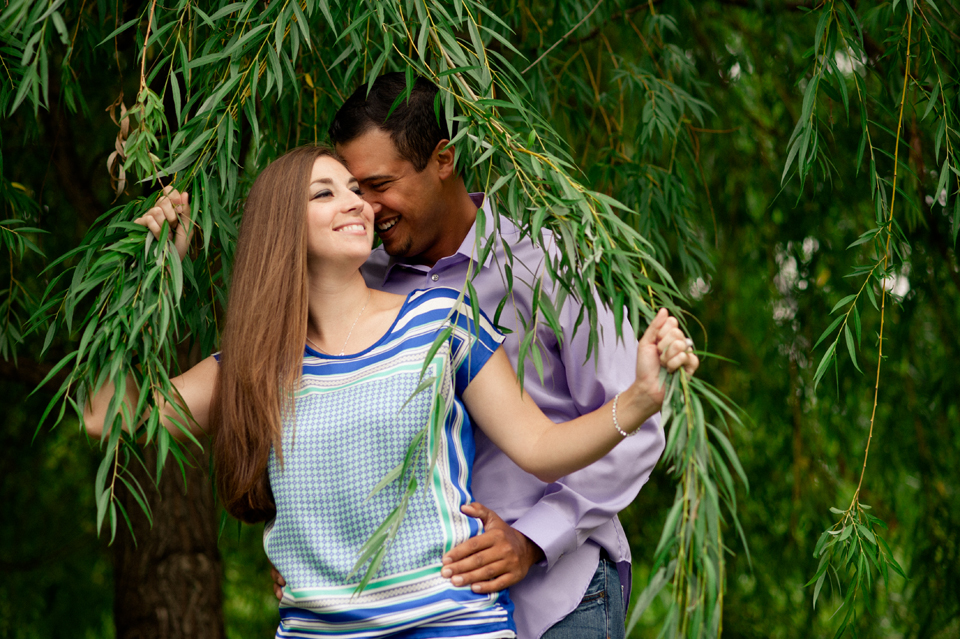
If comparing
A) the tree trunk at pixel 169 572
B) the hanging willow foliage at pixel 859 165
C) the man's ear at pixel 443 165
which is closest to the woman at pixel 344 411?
the man's ear at pixel 443 165

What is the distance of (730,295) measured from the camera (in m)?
3.25

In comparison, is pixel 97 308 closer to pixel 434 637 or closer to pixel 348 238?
pixel 348 238

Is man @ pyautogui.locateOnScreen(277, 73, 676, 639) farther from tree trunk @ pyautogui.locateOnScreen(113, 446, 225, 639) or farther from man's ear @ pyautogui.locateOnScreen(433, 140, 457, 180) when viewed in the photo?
tree trunk @ pyautogui.locateOnScreen(113, 446, 225, 639)

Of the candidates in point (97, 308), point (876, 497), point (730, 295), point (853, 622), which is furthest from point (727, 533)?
point (97, 308)

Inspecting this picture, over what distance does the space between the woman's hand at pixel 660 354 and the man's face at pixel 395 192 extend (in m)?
0.66

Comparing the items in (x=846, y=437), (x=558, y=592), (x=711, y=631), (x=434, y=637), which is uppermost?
(x=711, y=631)

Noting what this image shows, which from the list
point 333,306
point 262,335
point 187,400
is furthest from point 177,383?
point 333,306

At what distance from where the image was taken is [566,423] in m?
1.36

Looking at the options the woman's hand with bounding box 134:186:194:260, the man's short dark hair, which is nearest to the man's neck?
the man's short dark hair

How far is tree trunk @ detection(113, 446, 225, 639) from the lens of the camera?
2.58m

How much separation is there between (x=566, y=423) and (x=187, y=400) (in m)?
0.63

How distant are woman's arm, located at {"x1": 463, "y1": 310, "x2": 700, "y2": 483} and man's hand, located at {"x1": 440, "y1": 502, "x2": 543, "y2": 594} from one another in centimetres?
11

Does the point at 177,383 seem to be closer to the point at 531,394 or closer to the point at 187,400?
the point at 187,400

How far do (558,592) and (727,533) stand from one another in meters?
1.63
